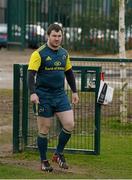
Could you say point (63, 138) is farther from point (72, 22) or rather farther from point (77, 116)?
point (72, 22)

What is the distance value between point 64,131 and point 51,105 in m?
0.41

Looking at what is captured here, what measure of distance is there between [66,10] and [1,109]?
71.2ft

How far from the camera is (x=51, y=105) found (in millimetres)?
8555

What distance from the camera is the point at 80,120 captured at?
10164mm

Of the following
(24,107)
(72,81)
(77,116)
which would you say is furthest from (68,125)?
(77,116)

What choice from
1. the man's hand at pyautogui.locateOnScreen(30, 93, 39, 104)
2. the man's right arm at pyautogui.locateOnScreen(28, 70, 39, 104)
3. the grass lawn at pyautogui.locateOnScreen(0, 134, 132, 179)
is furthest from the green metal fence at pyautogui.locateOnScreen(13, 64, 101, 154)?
the man's hand at pyautogui.locateOnScreen(30, 93, 39, 104)

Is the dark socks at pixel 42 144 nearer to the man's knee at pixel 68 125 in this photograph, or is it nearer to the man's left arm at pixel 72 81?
the man's knee at pixel 68 125

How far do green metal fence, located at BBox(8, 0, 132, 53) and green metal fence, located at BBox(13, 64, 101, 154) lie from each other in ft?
80.0

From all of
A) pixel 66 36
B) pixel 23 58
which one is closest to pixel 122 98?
pixel 23 58

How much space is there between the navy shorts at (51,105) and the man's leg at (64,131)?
7 centimetres

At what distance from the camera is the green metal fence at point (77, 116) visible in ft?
31.6

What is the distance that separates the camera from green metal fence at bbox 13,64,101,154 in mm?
9641

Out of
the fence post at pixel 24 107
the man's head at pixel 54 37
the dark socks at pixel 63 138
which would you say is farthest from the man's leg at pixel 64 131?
the fence post at pixel 24 107

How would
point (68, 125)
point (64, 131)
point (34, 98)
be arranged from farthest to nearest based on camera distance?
point (64, 131) < point (68, 125) < point (34, 98)
